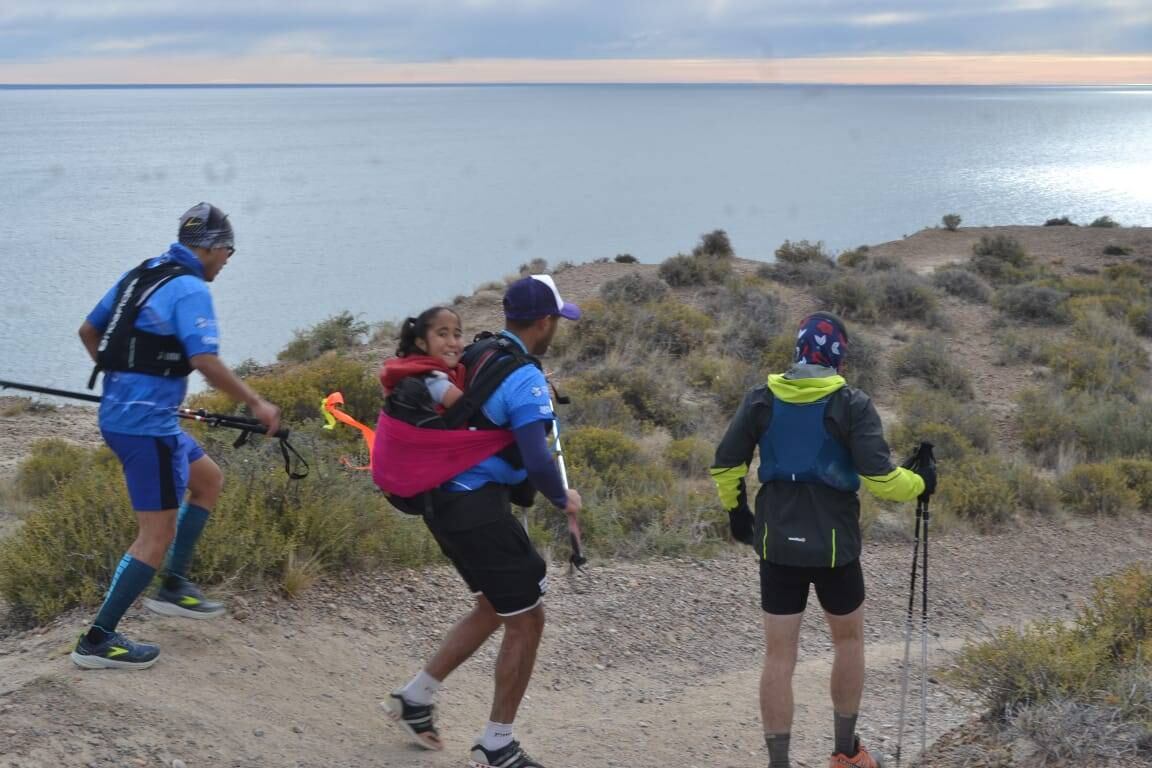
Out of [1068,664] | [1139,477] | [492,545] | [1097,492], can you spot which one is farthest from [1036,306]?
[492,545]

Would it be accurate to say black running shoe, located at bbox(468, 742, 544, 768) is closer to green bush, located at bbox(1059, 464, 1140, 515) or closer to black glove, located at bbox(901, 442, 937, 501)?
black glove, located at bbox(901, 442, 937, 501)

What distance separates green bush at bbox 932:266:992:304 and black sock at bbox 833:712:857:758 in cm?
1856

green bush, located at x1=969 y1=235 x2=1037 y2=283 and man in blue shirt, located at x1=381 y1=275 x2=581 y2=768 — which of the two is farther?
green bush, located at x1=969 y1=235 x2=1037 y2=283

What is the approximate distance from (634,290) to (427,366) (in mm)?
15849

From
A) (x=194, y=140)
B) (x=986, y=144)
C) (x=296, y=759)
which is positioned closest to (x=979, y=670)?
(x=296, y=759)

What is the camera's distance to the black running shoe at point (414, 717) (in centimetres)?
496

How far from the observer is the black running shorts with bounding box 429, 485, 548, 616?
4.38m

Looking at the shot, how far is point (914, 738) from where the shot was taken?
5.75 metres

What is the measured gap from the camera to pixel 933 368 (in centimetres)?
1662

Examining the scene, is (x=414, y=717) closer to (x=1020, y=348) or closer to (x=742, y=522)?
(x=742, y=522)

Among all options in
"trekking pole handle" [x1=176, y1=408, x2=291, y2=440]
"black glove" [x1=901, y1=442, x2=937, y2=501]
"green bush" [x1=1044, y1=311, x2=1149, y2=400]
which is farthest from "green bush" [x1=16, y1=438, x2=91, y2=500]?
"green bush" [x1=1044, y1=311, x2=1149, y2=400]

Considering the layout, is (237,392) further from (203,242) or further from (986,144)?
(986,144)

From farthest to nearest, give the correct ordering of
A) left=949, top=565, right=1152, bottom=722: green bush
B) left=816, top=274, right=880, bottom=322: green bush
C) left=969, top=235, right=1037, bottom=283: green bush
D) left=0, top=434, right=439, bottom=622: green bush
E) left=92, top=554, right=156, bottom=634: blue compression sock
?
left=969, top=235, right=1037, bottom=283: green bush → left=816, top=274, right=880, bottom=322: green bush → left=0, top=434, right=439, bottom=622: green bush → left=949, top=565, right=1152, bottom=722: green bush → left=92, top=554, right=156, bottom=634: blue compression sock

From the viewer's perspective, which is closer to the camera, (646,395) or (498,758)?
(498,758)
